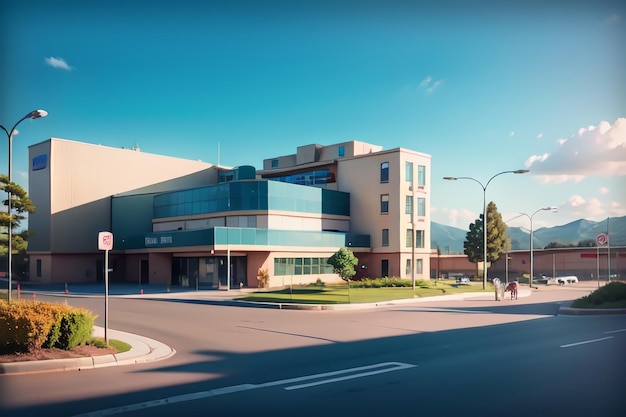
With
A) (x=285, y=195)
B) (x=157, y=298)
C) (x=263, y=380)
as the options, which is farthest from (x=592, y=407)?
(x=285, y=195)

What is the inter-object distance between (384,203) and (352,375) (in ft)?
133

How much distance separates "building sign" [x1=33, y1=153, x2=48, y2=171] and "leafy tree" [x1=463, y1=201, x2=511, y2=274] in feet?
155

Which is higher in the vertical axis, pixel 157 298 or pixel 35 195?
pixel 35 195

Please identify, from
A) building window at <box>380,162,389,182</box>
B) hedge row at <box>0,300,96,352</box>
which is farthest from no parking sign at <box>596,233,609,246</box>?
hedge row at <box>0,300,96,352</box>

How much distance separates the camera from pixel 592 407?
790 cm

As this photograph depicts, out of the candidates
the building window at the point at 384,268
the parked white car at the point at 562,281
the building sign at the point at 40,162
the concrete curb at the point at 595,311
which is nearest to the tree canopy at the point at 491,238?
the parked white car at the point at 562,281

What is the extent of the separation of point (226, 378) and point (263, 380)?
30.7 inches

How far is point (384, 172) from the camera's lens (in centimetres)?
5041

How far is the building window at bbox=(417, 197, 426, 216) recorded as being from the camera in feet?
167

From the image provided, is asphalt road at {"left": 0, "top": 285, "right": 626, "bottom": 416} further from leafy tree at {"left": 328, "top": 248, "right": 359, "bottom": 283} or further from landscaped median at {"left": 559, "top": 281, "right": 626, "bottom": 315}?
leafy tree at {"left": 328, "top": 248, "right": 359, "bottom": 283}

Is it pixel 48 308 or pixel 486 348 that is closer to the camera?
pixel 48 308

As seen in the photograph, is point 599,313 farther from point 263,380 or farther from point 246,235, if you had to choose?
point 246,235

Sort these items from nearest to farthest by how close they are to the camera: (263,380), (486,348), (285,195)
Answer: (263,380)
(486,348)
(285,195)

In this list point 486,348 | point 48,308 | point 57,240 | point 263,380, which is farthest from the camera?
point 57,240
